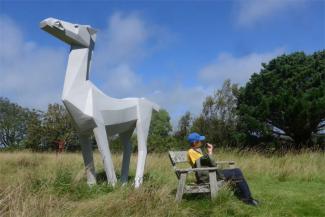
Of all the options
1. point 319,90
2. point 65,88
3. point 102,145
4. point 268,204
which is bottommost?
point 268,204

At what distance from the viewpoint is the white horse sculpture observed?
7.04 metres

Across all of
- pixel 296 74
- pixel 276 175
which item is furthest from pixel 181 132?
pixel 276 175

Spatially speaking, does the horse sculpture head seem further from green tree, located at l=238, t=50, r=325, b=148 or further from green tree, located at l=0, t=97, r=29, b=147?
green tree, located at l=0, t=97, r=29, b=147

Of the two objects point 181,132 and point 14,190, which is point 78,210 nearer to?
point 14,190

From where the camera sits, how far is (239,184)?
6.80 m

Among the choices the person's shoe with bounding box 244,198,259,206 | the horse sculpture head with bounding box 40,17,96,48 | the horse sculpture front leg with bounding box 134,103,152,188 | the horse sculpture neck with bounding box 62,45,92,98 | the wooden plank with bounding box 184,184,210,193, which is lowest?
the person's shoe with bounding box 244,198,259,206

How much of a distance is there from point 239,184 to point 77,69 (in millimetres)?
3108

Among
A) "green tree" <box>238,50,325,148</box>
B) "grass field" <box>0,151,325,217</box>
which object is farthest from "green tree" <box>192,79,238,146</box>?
"grass field" <box>0,151,325,217</box>

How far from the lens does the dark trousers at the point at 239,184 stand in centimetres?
673

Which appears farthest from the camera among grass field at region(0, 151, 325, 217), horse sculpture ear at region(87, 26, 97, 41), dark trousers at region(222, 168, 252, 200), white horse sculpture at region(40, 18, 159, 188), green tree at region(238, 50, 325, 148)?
green tree at region(238, 50, 325, 148)

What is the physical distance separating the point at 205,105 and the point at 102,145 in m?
21.4

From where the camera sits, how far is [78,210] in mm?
4973

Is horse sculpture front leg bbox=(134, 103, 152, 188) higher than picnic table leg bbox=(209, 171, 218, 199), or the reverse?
horse sculpture front leg bbox=(134, 103, 152, 188)

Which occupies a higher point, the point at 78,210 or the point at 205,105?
the point at 205,105
